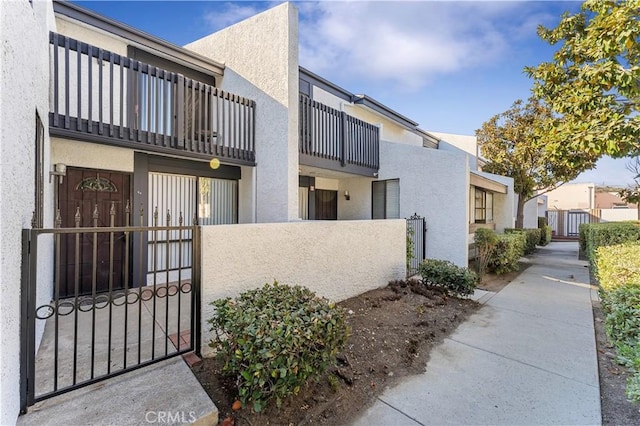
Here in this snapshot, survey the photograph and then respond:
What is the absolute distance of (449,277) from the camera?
691cm

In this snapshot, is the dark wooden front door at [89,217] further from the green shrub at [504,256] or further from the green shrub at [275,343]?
the green shrub at [504,256]

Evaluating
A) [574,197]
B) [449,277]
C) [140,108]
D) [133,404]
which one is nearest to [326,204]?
[449,277]

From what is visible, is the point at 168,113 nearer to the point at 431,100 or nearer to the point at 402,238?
the point at 402,238

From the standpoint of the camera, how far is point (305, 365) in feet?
9.64

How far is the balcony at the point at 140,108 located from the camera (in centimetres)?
487

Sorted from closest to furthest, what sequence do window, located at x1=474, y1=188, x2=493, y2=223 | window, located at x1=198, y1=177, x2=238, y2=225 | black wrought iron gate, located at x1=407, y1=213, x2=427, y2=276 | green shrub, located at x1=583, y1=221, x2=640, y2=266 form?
window, located at x1=198, y1=177, x2=238, y2=225, green shrub, located at x1=583, y1=221, x2=640, y2=266, black wrought iron gate, located at x1=407, y1=213, x2=427, y2=276, window, located at x1=474, y1=188, x2=493, y2=223

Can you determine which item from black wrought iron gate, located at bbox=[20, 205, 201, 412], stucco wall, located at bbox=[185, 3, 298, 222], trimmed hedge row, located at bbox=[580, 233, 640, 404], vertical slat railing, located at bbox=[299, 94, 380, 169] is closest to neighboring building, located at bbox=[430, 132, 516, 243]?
vertical slat railing, located at bbox=[299, 94, 380, 169]

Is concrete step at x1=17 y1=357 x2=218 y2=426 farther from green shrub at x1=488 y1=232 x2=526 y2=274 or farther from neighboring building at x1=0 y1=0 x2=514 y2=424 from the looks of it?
green shrub at x1=488 y1=232 x2=526 y2=274

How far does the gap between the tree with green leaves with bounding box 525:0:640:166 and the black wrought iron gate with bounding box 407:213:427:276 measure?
144 inches

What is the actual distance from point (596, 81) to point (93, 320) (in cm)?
965

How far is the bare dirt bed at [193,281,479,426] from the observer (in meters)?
3.00
